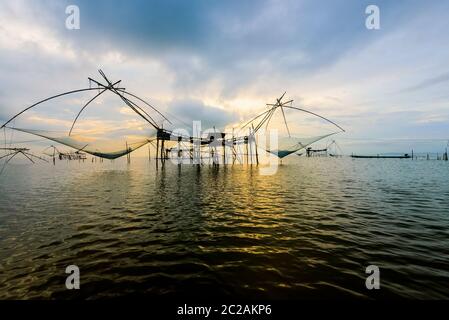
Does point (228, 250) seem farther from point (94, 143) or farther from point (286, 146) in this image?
point (286, 146)

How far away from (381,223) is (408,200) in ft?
25.4

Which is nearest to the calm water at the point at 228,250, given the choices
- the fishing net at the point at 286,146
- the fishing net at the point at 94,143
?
the fishing net at the point at 94,143

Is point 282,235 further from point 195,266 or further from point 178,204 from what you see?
point 178,204

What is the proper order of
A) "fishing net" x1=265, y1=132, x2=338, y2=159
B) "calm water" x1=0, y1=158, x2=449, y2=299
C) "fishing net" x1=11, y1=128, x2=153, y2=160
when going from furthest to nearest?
"fishing net" x1=265, y1=132, x2=338, y2=159, "fishing net" x1=11, y1=128, x2=153, y2=160, "calm water" x1=0, y1=158, x2=449, y2=299

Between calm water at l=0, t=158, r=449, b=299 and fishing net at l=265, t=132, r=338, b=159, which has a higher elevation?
fishing net at l=265, t=132, r=338, b=159

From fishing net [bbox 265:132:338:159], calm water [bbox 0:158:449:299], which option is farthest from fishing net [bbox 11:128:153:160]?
fishing net [bbox 265:132:338:159]

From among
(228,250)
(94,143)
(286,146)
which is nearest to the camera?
(228,250)

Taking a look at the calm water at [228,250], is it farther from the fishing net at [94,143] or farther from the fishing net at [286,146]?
the fishing net at [286,146]

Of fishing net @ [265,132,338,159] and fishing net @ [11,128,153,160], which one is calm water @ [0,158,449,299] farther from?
fishing net @ [265,132,338,159]

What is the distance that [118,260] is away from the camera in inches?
277

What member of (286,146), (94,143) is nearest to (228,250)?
(94,143)

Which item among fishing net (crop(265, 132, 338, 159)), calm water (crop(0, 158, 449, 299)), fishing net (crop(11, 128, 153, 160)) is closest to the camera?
calm water (crop(0, 158, 449, 299))

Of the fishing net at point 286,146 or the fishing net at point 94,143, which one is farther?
the fishing net at point 286,146
